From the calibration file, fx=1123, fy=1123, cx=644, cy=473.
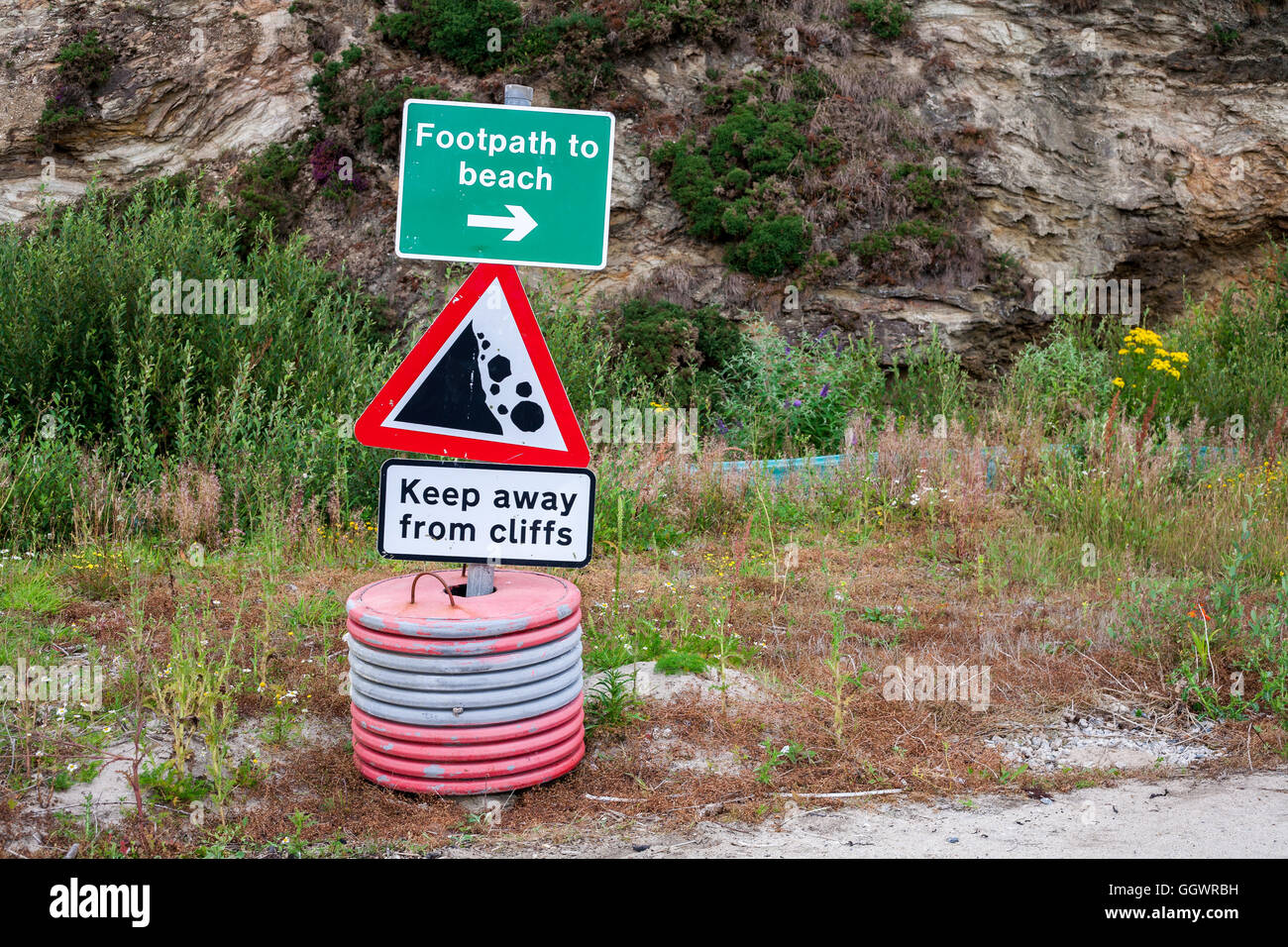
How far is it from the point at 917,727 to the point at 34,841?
314cm

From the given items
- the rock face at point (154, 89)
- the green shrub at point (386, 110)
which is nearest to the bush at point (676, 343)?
the green shrub at point (386, 110)

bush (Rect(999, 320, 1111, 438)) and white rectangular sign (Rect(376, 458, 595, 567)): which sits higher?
bush (Rect(999, 320, 1111, 438))

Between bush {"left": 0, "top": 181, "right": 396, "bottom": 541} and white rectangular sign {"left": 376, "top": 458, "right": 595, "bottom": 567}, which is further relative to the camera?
bush {"left": 0, "top": 181, "right": 396, "bottom": 541}

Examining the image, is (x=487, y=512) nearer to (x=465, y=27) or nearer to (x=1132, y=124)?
(x=465, y=27)

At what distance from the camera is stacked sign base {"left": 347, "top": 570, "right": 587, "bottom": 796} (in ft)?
12.3

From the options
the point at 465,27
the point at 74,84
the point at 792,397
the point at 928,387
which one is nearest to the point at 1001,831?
the point at 792,397

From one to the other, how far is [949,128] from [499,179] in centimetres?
1056

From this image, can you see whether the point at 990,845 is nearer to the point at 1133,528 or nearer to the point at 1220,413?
the point at 1133,528

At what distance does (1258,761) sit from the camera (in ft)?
13.9

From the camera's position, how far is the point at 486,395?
3.91m

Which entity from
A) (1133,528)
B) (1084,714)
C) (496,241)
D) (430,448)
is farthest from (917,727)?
(1133,528)

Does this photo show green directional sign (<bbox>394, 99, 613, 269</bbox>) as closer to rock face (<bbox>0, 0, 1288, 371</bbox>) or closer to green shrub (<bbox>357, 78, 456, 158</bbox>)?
rock face (<bbox>0, 0, 1288, 371</bbox>)

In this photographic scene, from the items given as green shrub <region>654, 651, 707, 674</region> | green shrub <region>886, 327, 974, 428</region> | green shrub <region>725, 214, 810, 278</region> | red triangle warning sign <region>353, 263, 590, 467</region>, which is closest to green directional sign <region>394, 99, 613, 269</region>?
red triangle warning sign <region>353, 263, 590, 467</region>

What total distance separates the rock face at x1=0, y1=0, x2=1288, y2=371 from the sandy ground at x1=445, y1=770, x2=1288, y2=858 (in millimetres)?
8609
